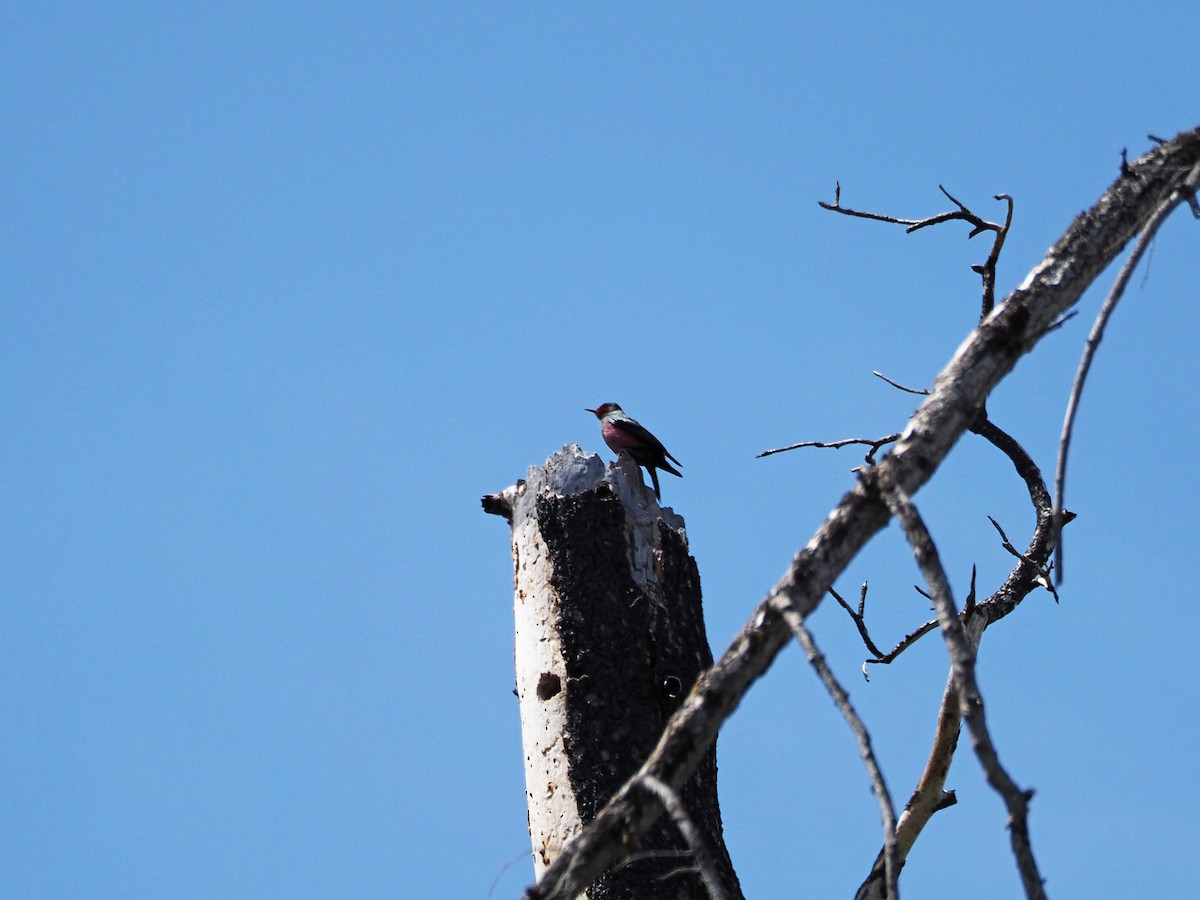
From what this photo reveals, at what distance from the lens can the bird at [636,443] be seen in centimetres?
642

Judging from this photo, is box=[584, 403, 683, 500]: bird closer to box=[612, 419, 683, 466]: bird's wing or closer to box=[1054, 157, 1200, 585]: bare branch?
box=[612, 419, 683, 466]: bird's wing

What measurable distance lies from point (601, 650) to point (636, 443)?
9.24ft

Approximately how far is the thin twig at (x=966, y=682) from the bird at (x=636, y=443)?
4278 millimetres

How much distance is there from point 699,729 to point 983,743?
0.39 m

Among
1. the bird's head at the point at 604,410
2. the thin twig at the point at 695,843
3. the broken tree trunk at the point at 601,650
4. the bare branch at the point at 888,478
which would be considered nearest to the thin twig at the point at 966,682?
the bare branch at the point at 888,478

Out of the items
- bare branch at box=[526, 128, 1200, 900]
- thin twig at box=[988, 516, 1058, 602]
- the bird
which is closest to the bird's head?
the bird

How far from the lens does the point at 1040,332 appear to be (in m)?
2.10

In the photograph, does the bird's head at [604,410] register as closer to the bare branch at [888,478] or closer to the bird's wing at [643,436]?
Result: the bird's wing at [643,436]

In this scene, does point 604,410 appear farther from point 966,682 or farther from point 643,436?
point 966,682

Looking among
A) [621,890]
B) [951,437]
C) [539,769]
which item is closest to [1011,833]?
[951,437]

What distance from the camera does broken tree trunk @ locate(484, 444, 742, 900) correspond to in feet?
11.8

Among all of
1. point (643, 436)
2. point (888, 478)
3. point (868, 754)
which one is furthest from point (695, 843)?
point (643, 436)

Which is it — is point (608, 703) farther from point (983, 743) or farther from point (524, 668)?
point (983, 743)

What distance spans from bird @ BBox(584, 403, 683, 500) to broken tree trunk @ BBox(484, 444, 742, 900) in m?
2.09
